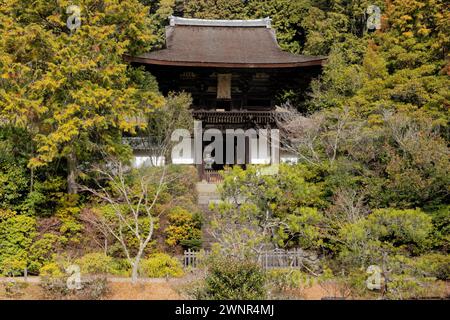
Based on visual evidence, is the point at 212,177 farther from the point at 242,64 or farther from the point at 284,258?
the point at 284,258

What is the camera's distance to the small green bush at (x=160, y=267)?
48.7 feet

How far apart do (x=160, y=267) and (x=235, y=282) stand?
16.1 feet


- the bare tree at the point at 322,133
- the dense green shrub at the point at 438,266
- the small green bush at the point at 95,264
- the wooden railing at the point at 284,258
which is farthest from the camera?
the bare tree at the point at 322,133

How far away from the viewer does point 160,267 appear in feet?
49.3

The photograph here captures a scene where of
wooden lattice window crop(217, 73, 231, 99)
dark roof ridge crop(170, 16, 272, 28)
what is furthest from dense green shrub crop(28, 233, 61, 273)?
dark roof ridge crop(170, 16, 272, 28)

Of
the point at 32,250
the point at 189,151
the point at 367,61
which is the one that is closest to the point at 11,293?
the point at 32,250

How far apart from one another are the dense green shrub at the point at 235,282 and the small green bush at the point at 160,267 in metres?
4.09

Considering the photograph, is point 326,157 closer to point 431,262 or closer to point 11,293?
point 431,262

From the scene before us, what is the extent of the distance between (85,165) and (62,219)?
1966 millimetres

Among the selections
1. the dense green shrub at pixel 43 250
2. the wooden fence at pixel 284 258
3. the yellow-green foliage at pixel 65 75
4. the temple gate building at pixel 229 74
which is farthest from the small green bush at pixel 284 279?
the temple gate building at pixel 229 74

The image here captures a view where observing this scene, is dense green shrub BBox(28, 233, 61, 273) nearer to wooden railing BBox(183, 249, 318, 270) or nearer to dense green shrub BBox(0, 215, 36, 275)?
dense green shrub BBox(0, 215, 36, 275)

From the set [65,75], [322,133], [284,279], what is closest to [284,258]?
[284,279]

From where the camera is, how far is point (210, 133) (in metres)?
24.1

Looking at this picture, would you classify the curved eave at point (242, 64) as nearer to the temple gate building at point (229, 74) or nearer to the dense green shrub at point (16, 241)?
the temple gate building at point (229, 74)
